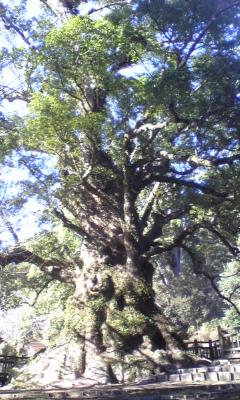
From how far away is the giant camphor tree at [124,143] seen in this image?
9.90 meters

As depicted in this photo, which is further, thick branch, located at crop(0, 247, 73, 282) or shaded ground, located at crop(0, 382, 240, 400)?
thick branch, located at crop(0, 247, 73, 282)

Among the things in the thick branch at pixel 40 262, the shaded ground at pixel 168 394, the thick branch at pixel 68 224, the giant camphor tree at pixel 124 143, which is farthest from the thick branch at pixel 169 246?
the shaded ground at pixel 168 394

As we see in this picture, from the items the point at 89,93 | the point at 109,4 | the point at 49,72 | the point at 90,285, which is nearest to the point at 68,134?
the point at 49,72

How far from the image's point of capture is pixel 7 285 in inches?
662

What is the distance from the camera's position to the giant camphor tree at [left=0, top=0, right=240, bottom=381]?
32.5ft

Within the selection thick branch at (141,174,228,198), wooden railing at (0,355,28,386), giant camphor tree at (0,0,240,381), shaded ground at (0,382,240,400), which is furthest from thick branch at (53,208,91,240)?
shaded ground at (0,382,240,400)

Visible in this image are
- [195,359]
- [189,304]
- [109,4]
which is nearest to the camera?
[195,359]

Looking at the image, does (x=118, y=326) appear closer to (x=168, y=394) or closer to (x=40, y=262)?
(x=40, y=262)

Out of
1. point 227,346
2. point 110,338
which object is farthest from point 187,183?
point 227,346

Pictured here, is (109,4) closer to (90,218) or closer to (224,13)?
(224,13)

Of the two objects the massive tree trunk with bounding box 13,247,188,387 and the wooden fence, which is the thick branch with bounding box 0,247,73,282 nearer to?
the massive tree trunk with bounding box 13,247,188,387

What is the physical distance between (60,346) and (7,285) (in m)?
6.56

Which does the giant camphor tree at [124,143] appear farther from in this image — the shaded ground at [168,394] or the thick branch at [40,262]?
the shaded ground at [168,394]

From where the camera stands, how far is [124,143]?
12.2m
